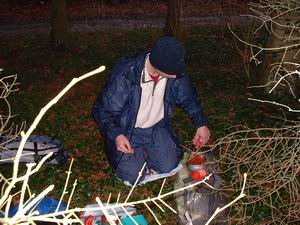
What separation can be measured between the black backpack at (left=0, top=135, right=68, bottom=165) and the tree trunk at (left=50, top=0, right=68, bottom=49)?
509 cm

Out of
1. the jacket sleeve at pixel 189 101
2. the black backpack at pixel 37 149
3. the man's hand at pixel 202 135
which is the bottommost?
the black backpack at pixel 37 149

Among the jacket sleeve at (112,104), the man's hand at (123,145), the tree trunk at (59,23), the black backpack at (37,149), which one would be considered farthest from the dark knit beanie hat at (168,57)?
the tree trunk at (59,23)

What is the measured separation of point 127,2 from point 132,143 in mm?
13188

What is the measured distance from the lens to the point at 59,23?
385 inches

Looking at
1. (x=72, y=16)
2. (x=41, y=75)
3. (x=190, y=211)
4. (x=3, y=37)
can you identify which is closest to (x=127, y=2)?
(x=72, y=16)

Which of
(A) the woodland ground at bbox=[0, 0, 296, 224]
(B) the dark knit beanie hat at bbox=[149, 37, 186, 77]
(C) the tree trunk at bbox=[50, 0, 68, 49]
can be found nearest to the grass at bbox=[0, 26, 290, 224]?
(A) the woodland ground at bbox=[0, 0, 296, 224]

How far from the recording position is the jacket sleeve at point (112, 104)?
4.41 m

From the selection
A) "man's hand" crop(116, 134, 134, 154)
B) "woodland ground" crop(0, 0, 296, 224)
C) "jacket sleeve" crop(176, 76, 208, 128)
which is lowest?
"woodland ground" crop(0, 0, 296, 224)

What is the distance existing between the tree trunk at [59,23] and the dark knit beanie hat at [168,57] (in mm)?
6443

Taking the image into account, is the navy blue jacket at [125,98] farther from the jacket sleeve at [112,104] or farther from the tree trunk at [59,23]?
the tree trunk at [59,23]

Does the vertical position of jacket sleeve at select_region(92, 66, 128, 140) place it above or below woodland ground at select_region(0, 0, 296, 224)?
above

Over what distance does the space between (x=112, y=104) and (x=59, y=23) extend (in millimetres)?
5958

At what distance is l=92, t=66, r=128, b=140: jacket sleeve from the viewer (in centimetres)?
441

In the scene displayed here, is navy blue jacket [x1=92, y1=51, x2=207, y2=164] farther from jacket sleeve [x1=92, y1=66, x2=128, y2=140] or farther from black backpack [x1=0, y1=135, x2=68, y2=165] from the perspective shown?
black backpack [x1=0, y1=135, x2=68, y2=165]
